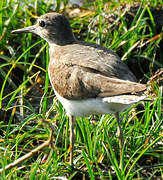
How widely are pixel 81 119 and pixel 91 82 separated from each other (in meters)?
0.70

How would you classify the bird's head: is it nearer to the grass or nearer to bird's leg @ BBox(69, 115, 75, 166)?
the grass

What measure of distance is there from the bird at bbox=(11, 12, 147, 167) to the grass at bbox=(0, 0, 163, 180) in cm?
21

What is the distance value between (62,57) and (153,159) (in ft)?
4.76

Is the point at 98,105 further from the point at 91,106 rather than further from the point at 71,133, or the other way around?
the point at 71,133

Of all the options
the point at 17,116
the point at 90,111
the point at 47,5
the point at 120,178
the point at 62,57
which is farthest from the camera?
the point at 47,5

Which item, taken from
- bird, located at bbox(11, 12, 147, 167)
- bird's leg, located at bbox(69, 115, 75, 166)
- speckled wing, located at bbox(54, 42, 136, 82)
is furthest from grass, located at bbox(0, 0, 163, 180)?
speckled wing, located at bbox(54, 42, 136, 82)

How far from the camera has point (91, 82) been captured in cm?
378

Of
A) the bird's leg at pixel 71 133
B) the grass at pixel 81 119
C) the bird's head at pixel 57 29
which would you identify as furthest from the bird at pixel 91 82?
the bird's head at pixel 57 29

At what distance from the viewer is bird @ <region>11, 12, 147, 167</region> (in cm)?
361

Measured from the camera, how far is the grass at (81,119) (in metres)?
3.98

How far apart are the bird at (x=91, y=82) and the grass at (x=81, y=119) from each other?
21 cm

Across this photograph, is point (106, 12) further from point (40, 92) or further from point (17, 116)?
point (17, 116)

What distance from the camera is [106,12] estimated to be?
5.82 metres

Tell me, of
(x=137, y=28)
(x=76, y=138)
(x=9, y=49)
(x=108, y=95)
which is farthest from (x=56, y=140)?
(x=137, y=28)
